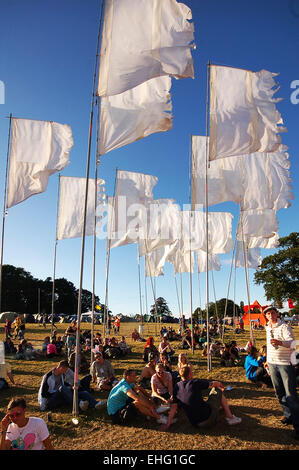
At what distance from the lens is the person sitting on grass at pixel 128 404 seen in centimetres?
630

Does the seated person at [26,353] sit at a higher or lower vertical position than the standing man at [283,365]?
lower

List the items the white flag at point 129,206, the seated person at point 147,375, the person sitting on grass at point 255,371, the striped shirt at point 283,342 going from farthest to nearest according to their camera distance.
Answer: the white flag at point 129,206 < the person sitting on grass at point 255,371 < the seated person at point 147,375 < the striped shirt at point 283,342

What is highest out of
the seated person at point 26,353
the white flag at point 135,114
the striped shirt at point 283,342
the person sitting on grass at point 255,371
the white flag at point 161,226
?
the white flag at point 135,114

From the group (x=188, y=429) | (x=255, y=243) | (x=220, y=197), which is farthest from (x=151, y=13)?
(x=255, y=243)

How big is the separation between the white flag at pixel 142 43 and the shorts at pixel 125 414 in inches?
291

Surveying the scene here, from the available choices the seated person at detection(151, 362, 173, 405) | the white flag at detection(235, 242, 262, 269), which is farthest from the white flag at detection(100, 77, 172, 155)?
the white flag at detection(235, 242, 262, 269)

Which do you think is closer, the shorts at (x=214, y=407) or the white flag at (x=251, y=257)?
the shorts at (x=214, y=407)

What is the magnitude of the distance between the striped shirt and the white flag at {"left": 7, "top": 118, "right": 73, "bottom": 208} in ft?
29.3

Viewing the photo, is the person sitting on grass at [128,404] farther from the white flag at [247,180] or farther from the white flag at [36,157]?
the white flag at [247,180]

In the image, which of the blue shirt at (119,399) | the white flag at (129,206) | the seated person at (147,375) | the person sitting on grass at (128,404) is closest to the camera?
the person sitting on grass at (128,404)

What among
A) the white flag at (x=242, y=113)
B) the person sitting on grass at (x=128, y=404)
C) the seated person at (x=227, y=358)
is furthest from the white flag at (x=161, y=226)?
the person sitting on grass at (x=128, y=404)

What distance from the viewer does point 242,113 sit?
10648 millimetres

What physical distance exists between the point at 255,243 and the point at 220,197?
10818mm

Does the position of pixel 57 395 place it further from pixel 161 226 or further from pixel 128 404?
pixel 161 226
